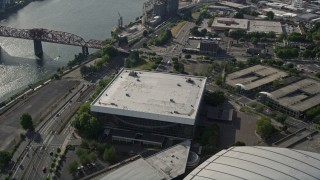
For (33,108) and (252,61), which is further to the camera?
(252,61)

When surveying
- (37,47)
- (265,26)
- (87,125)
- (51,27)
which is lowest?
(87,125)

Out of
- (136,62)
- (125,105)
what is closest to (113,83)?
(125,105)

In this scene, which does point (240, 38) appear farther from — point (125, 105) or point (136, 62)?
point (125, 105)

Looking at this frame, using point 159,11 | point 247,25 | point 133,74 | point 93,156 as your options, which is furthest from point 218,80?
point 159,11

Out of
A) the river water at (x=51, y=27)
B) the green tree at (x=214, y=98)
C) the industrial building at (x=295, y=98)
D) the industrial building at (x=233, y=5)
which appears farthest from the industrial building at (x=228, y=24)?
the green tree at (x=214, y=98)

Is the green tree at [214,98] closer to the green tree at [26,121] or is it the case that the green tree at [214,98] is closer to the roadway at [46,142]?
the roadway at [46,142]

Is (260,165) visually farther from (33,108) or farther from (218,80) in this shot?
(33,108)

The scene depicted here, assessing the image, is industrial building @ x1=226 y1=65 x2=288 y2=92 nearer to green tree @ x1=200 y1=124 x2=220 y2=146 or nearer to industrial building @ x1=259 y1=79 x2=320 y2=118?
industrial building @ x1=259 y1=79 x2=320 y2=118
